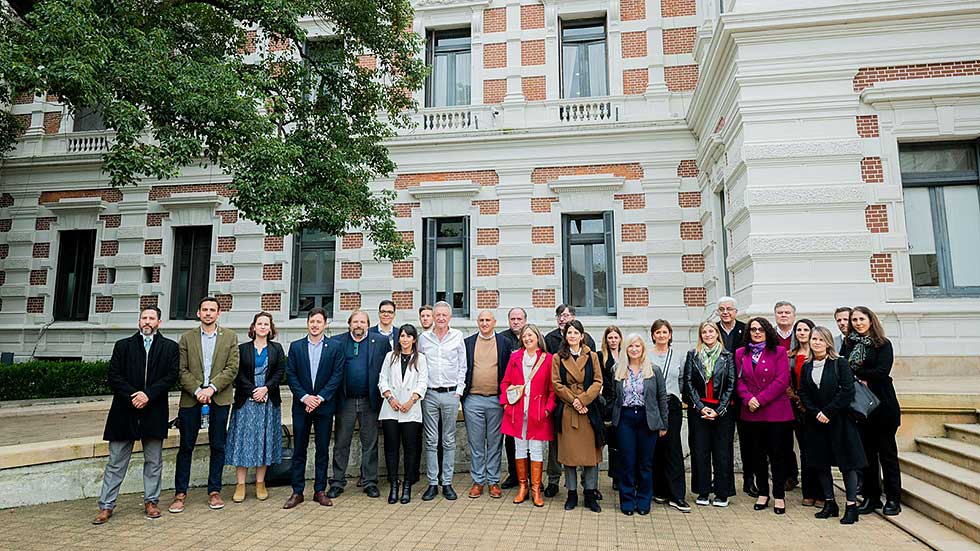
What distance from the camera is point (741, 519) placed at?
5.39m

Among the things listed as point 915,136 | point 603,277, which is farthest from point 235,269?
point 915,136

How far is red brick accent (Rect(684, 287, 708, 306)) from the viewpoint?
12.0 m

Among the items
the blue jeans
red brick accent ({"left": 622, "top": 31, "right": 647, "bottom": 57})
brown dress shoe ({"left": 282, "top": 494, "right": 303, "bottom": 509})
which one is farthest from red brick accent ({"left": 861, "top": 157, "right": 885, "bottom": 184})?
brown dress shoe ({"left": 282, "top": 494, "right": 303, "bottom": 509})

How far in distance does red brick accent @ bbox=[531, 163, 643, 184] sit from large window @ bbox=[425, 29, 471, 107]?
282cm

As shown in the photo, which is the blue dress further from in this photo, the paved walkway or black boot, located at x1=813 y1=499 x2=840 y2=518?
black boot, located at x1=813 y1=499 x2=840 y2=518

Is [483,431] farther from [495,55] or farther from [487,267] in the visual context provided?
[495,55]

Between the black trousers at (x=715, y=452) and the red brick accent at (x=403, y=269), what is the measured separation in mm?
8249

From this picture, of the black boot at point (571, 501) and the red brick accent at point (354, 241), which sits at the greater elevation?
the red brick accent at point (354, 241)

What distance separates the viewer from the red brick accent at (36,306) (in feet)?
47.8

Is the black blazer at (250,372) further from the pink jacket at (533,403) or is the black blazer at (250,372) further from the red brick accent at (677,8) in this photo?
the red brick accent at (677,8)

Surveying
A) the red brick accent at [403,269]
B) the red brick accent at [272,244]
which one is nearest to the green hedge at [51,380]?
the red brick accent at [272,244]

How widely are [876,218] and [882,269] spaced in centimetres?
74

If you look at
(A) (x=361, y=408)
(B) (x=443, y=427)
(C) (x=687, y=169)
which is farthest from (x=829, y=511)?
(C) (x=687, y=169)

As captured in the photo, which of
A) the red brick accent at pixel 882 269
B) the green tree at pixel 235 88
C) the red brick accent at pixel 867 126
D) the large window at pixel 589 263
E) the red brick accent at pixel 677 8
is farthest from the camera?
the red brick accent at pixel 677 8
